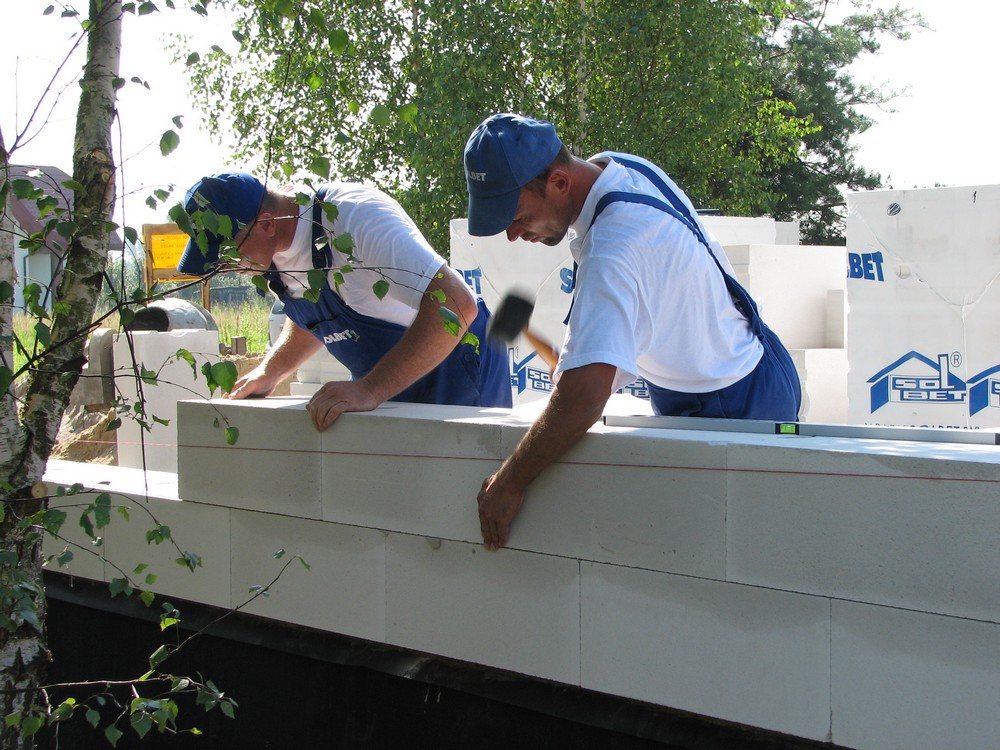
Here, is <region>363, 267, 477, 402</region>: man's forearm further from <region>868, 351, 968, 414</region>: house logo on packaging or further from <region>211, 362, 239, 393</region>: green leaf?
<region>868, 351, 968, 414</region>: house logo on packaging

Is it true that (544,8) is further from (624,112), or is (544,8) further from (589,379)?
(589,379)

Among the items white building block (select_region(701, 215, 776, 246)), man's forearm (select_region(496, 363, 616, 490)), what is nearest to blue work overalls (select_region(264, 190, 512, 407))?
man's forearm (select_region(496, 363, 616, 490))

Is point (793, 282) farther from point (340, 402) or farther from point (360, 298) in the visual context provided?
point (340, 402)

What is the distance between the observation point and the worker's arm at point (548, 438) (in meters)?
2.23

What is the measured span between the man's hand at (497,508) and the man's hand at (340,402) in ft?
1.70

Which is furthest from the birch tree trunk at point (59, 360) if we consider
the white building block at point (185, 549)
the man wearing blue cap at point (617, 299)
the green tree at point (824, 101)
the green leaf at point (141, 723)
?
the green tree at point (824, 101)

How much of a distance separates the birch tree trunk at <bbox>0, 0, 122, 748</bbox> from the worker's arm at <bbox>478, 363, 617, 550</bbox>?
41.4 inches

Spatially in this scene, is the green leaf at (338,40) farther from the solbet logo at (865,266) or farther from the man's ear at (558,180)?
the solbet logo at (865,266)

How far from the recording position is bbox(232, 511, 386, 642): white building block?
9.86 ft

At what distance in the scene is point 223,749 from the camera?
3400 millimetres

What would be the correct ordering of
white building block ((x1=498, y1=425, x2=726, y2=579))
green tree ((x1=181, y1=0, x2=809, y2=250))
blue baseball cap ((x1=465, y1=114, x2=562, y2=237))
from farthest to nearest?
green tree ((x1=181, y1=0, x2=809, y2=250)) → blue baseball cap ((x1=465, y1=114, x2=562, y2=237)) → white building block ((x1=498, y1=425, x2=726, y2=579))

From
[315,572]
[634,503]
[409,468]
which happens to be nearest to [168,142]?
[409,468]

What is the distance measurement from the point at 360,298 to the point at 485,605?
1066mm

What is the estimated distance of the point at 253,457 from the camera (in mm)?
3211
